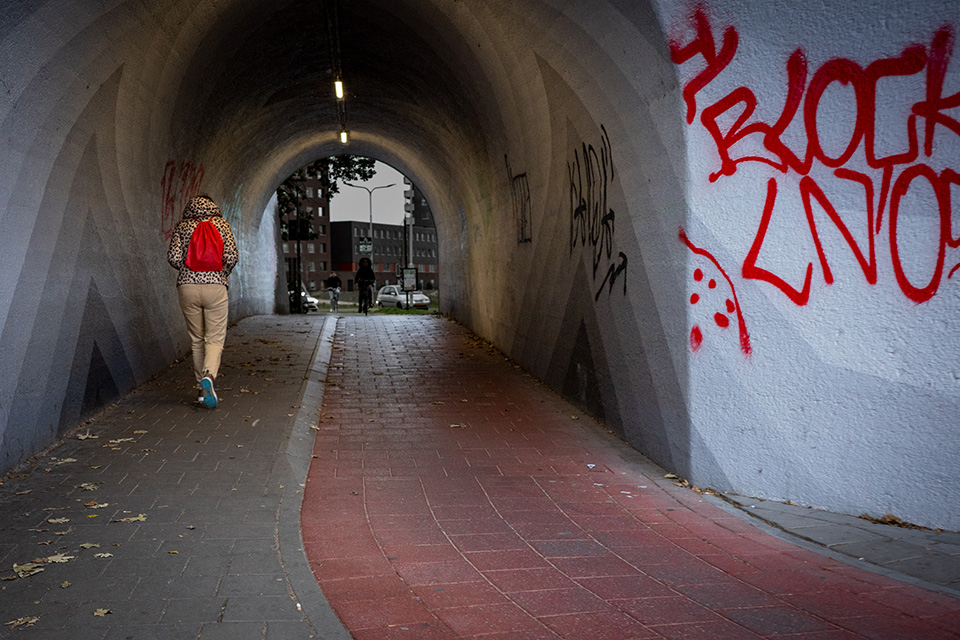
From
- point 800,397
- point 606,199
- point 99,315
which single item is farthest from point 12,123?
point 800,397

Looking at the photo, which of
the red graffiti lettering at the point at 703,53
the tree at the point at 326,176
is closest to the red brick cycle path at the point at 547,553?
the red graffiti lettering at the point at 703,53

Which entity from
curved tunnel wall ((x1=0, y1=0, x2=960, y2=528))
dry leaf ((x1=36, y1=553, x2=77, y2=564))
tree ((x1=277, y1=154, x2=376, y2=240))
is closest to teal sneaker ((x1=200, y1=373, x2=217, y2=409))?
curved tunnel wall ((x1=0, y1=0, x2=960, y2=528))

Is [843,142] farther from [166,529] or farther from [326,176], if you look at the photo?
[326,176]

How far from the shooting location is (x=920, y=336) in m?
4.74

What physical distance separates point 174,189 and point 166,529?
788cm

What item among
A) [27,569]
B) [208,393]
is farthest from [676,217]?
[208,393]

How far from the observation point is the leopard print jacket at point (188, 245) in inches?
313

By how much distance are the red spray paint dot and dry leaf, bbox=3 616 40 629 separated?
428cm

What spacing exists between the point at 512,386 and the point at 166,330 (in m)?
4.76

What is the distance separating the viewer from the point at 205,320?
26.5 ft

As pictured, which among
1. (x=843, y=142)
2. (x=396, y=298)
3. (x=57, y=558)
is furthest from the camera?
(x=396, y=298)

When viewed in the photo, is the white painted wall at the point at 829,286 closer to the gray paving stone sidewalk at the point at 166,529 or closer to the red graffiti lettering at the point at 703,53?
the red graffiti lettering at the point at 703,53

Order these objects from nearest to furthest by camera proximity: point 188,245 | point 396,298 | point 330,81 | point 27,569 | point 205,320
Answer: point 27,569, point 188,245, point 205,320, point 330,81, point 396,298

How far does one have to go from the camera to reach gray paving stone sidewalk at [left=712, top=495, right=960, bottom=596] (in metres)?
4.13
